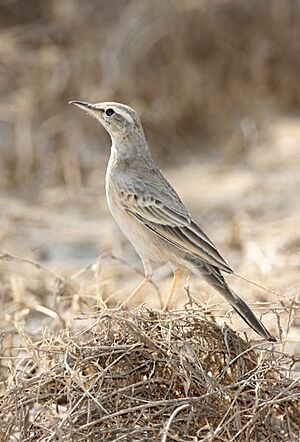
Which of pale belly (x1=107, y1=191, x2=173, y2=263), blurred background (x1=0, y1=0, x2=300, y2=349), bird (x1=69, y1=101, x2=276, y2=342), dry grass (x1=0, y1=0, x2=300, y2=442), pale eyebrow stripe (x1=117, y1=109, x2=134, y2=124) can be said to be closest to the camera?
dry grass (x1=0, y1=0, x2=300, y2=442)

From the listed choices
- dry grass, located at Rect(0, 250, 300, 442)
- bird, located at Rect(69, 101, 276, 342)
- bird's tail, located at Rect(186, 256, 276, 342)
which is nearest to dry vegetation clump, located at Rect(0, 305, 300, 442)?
dry grass, located at Rect(0, 250, 300, 442)

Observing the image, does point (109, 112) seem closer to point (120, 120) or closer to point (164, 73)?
point (120, 120)

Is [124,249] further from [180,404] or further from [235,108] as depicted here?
[180,404]

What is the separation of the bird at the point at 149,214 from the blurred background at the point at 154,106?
125 inches

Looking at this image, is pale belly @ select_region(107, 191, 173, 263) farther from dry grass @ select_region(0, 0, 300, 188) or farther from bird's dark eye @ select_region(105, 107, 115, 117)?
dry grass @ select_region(0, 0, 300, 188)

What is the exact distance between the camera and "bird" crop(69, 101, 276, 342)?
580 cm

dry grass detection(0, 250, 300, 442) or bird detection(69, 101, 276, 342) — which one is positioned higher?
bird detection(69, 101, 276, 342)

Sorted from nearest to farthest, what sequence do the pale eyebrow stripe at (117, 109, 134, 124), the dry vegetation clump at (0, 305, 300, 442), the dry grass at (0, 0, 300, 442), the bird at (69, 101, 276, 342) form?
the dry vegetation clump at (0, 305, 300, 442), the dry grass at (0, 0, 300, 442), the bird at (69, 101, 276, 342), the pale eyebrow stripe at (117, 109, 134, 124)

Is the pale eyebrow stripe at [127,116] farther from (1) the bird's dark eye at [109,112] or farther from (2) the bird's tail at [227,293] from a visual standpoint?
(2) the bird's tail at [227,293]

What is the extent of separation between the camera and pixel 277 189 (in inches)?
418

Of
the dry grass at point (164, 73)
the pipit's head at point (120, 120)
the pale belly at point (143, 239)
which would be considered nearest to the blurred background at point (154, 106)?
the dry grass at point (164, 73)

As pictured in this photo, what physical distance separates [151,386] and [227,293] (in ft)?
2.85

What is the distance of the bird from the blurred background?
10.4 ft

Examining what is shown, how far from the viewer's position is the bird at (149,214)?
5797 millimetres
